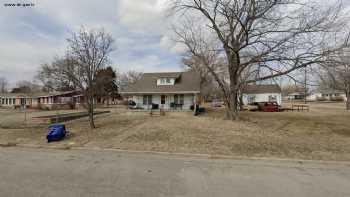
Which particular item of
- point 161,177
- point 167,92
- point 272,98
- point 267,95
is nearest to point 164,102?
point 167,92

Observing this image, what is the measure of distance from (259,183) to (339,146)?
19.5ft

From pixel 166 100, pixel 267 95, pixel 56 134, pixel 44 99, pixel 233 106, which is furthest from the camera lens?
pixel 267 95

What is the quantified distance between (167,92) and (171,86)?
1.43 m

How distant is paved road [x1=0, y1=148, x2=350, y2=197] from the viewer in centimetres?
406

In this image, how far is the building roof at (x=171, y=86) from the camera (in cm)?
2347

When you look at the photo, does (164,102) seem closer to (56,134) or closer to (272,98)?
(56,134)

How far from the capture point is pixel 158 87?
24.8 m

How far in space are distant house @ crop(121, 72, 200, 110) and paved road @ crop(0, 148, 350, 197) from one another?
16.8 m

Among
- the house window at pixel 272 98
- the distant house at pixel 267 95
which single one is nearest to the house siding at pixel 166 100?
the distant house at pixel 267 95

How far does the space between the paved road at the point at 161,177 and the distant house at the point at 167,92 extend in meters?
16.8

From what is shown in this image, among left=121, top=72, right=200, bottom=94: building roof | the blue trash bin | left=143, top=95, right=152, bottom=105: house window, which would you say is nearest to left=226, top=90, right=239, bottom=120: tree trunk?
left=121, top=72, right=200, bottom=94: building roof

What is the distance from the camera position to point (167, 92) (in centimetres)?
2338

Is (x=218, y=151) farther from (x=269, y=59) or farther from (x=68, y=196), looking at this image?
(x=269, y=59)

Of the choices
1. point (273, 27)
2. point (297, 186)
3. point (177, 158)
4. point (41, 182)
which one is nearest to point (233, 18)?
point (273, 27)
